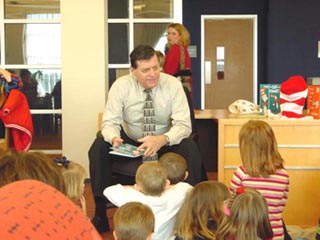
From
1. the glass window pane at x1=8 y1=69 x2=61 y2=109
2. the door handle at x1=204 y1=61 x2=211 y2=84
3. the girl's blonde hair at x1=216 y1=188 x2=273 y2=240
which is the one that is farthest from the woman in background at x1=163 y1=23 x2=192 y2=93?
the door handle at x1=204 y1=61 x2=211 y2=84

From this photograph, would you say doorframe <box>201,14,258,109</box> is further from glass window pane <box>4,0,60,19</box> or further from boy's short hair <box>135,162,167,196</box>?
boy's short hair <box>135,162,167,196</box>

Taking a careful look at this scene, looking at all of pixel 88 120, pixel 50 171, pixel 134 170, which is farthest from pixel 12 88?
pixel 50 171

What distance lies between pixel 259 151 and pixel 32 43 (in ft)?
12.9

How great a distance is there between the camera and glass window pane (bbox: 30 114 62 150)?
6129mm

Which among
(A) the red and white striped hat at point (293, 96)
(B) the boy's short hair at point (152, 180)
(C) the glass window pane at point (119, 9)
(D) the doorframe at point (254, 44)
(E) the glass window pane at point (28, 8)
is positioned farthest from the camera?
(D) the doorframe at point (254, 44)

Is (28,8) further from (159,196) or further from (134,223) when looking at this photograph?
(134,223)

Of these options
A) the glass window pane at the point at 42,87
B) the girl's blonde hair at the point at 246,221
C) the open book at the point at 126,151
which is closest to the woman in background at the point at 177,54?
the glass window pane at the point at 42,87

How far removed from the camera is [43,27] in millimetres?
6008

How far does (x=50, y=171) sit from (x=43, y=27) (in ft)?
17.7

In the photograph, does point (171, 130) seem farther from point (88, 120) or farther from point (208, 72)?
point (208, 72)

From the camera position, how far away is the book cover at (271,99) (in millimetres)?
3559

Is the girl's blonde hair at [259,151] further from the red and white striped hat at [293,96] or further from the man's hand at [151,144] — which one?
the red and white striped hat at [293,96]

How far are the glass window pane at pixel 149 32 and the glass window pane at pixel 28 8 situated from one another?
3.55 feet

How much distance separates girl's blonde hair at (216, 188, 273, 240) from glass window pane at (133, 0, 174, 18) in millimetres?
3711
